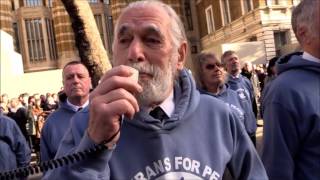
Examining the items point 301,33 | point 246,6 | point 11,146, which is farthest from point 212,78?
point 246,6

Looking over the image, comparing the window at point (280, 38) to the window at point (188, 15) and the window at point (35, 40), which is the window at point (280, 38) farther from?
the window at point (35, 40)

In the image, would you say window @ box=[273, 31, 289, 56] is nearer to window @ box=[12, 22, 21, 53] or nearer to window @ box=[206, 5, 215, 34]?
window @ box=[206, 5, 215, 34]

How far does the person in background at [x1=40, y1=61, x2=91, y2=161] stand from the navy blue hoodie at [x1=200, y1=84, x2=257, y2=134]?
116 centimetres

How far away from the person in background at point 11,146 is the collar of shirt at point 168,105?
3048mm

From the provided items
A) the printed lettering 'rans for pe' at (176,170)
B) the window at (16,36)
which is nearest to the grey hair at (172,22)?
the printed lettering 'rans for pe' at (176,170)

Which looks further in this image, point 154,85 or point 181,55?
point 181,55

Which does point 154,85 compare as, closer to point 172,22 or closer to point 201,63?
point 172,22

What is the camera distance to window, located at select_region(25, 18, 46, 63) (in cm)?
4012

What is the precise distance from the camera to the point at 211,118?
199 cm

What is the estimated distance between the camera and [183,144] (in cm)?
188

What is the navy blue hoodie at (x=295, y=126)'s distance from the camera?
2.46 metres

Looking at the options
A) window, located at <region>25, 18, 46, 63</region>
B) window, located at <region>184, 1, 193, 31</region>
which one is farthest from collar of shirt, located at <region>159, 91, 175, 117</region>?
window, located at <region>184, 1, 193, 31</region>

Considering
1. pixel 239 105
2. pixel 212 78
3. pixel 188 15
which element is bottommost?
pixel 239 105

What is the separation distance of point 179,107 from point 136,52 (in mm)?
315
